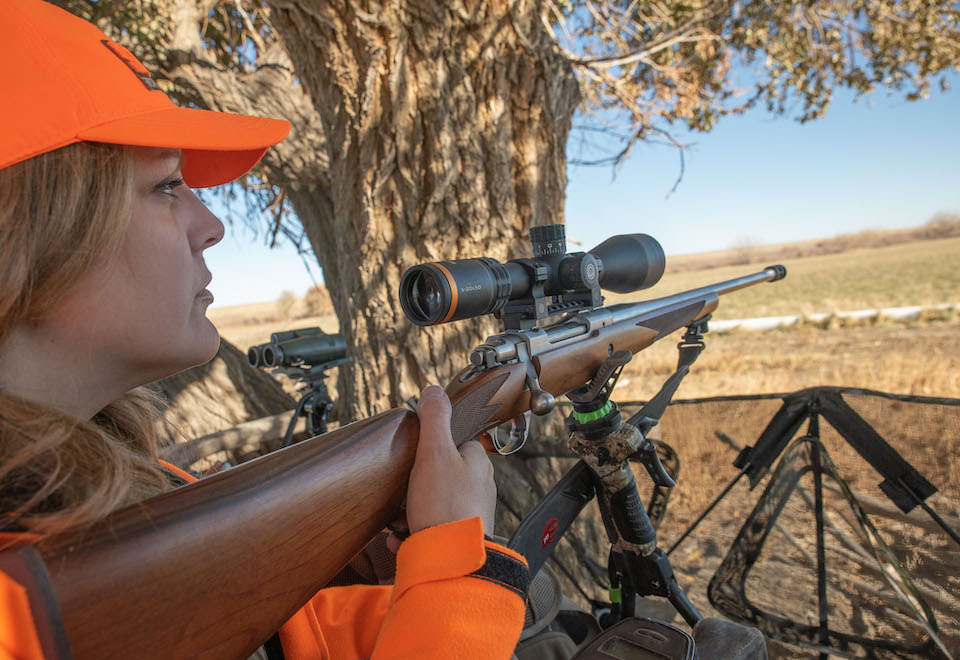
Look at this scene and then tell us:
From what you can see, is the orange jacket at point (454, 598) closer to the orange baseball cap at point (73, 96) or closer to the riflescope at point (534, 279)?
the riflescope at point (534, 279)

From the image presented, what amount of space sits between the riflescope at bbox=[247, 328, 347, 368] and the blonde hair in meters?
2.18

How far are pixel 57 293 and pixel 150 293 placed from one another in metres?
0.15

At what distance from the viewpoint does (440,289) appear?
1490 mm

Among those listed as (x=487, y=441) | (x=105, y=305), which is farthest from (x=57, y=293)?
(x=487, y=441)

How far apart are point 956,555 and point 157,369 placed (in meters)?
2.65

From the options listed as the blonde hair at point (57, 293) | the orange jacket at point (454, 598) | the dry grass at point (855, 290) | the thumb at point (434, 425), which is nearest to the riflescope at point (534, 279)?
the thumb at point (434, 425)

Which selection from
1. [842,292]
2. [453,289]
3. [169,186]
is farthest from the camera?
[842,292]

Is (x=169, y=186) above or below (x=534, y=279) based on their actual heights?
above

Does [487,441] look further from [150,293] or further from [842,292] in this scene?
[842,292]

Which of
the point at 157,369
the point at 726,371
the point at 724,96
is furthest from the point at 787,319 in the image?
the point at 157,369

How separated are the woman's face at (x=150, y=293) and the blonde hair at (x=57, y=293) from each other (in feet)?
0.11

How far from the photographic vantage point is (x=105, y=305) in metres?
1.03

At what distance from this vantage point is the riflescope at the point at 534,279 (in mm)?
1525

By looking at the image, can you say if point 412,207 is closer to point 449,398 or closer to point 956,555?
point 449,398
